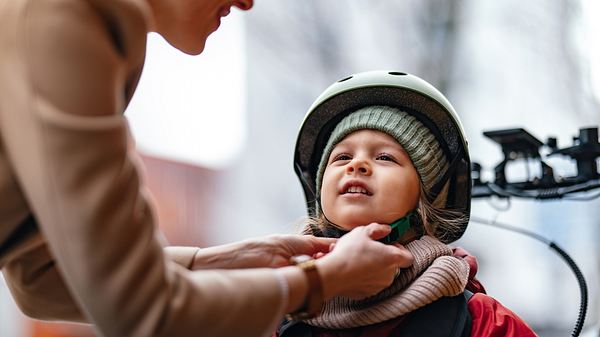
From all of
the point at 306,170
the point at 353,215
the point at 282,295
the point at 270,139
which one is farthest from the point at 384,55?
the point at 282,295

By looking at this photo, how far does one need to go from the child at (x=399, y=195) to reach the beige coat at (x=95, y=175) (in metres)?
0.47

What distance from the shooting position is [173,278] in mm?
827

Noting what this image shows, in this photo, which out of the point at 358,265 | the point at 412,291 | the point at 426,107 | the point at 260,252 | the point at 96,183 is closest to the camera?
the point at 96,183

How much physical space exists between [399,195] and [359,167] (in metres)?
0.09

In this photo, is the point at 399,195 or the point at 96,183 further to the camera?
the point at 399,195

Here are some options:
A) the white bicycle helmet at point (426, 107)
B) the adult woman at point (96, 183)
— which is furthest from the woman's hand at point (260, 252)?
the white bicycle helmet at point (426, 107)

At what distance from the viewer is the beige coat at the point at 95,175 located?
2.53 feet

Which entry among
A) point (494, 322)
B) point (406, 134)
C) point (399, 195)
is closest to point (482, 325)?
Result: point (494, 322)

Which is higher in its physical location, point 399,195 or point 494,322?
point 399,195

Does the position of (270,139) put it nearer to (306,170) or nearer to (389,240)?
(306,170)

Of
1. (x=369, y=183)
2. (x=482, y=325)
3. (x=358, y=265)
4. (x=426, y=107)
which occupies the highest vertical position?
(x=426, y=107)

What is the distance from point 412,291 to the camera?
1.25m

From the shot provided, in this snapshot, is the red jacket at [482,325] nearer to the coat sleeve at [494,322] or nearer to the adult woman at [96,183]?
the coat sleeve at [494,322]

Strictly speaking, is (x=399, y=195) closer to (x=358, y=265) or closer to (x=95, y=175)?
(x=358, y=265)
